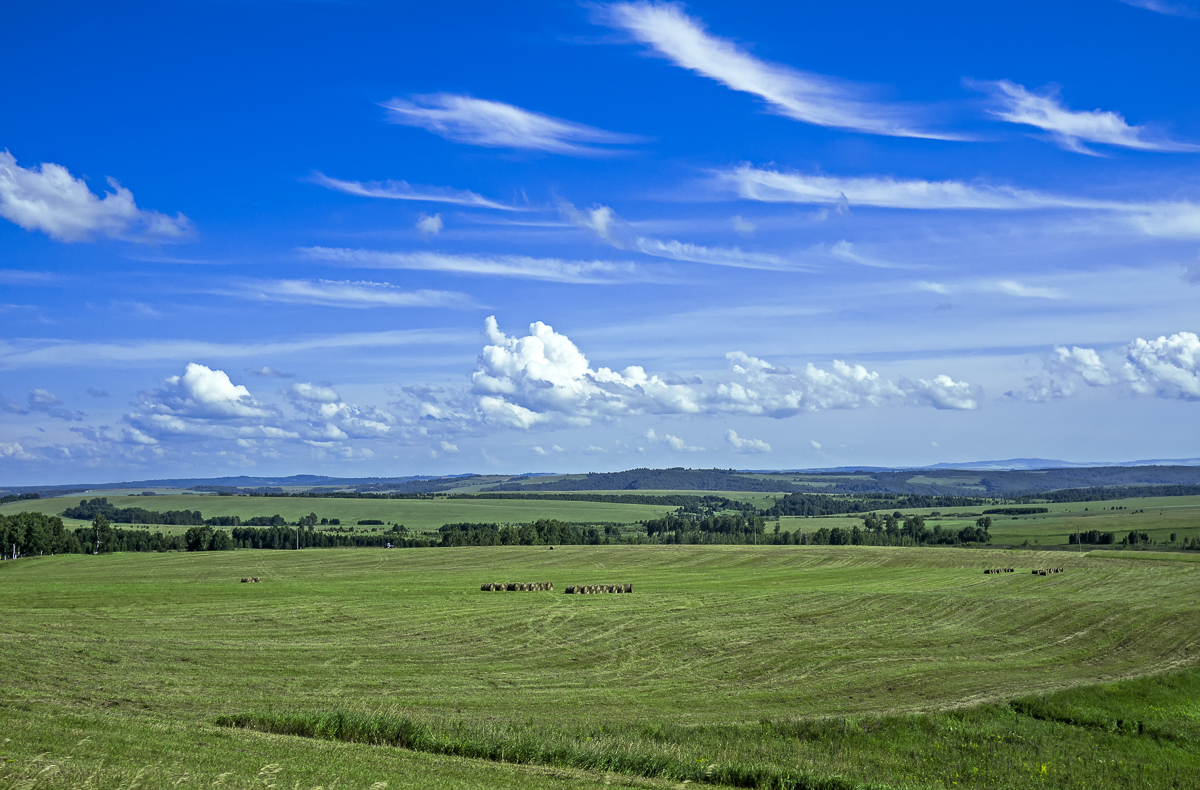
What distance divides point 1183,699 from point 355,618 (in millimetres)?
41640

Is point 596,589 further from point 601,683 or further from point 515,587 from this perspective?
point 601,683

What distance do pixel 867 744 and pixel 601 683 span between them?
11420mm

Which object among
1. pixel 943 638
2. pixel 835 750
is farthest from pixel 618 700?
pixel 943 638

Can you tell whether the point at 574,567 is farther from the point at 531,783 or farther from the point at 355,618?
the point at 531,783

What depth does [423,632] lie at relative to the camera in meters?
47.8

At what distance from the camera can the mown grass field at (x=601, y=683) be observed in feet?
64.0

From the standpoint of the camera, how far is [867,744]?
28234 mm

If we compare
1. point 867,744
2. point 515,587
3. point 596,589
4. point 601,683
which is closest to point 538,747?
point 867,744

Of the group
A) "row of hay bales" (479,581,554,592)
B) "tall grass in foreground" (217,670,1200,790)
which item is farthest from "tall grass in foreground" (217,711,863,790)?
"row of hay bales" (479,581,554,592)

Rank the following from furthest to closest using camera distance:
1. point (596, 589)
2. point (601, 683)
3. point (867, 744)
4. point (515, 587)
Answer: point (515, 587) < point (596, 589) < point (601, 683) < point (867, 744)

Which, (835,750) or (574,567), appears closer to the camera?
(835,750)

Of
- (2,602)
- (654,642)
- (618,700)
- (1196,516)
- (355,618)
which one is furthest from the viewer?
(1196,516)

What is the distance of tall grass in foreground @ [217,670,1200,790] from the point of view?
21.4 metres

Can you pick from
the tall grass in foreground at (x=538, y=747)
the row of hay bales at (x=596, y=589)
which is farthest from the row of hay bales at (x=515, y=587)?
the tall grass in foreground at (x=538, y=747)
